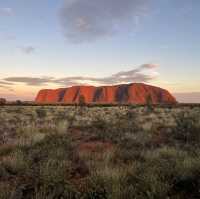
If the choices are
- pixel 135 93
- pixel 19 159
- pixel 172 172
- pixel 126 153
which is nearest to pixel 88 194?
pixel 172 172

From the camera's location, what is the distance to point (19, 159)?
215 inches

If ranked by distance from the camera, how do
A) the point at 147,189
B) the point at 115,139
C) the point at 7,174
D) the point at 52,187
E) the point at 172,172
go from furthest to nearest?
the point at 115,139 < the point at 7,174 < the point at 172,172 < the point at 52,187 < the point at 147,189

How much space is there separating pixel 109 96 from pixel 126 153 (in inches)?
6580

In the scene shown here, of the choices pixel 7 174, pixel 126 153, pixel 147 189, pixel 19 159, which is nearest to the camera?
pixel 147 189

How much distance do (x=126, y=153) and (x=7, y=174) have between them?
9.92 ft

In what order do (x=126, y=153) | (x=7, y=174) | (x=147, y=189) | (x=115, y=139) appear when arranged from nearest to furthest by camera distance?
1. (x=147, y=189)
2. (x=7, y=174)
3. (x=126, y=153)
4. (x=115, y=139)

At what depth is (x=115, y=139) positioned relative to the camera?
905 cm

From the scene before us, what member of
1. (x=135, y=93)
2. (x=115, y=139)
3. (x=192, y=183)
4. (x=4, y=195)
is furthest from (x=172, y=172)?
(x=135, y=93)

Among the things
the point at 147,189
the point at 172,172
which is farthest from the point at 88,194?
the point at 172,172

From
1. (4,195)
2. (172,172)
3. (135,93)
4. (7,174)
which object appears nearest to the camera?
(4,195)

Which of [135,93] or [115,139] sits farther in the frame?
[135,93]

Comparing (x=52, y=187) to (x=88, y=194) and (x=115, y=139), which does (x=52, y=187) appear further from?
(x=115, y=139)

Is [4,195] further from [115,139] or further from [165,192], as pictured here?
[115,139]

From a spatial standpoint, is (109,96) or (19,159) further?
(109,96)
